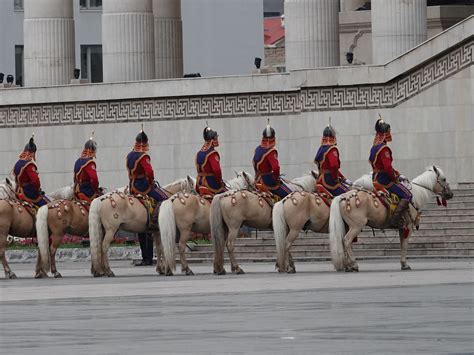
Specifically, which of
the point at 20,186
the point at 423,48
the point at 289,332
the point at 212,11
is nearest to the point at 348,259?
the point at 20,186

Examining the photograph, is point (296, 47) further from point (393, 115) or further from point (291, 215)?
point (291, 215)

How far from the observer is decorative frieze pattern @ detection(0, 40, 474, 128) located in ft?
155

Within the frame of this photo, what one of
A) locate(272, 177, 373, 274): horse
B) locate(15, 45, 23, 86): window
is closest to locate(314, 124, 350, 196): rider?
locate(272, 177, 373, 274): horse

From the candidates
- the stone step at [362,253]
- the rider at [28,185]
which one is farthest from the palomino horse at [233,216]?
the stone step at [362,253]

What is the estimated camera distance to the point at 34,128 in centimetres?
5450

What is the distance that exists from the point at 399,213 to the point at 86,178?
20.6 ft

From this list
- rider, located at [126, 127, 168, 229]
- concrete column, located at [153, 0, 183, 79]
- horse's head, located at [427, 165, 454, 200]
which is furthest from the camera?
concrete column, located at [153, 0, 183, 79]

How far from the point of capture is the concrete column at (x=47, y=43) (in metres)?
55.7

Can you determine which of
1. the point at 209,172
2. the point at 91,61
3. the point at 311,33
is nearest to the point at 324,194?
the point at 209,172

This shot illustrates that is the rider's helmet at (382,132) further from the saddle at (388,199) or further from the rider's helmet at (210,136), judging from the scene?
the rider's helmet at (210,136)

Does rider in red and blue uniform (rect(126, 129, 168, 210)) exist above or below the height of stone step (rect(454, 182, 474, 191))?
above

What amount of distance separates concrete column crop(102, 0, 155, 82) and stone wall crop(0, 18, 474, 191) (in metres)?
1.28

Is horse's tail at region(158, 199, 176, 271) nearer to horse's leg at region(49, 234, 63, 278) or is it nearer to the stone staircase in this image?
horse's leg at region(49, 234, 63, 278)

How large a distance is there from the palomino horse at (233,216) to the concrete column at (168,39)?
2310 centimetres
